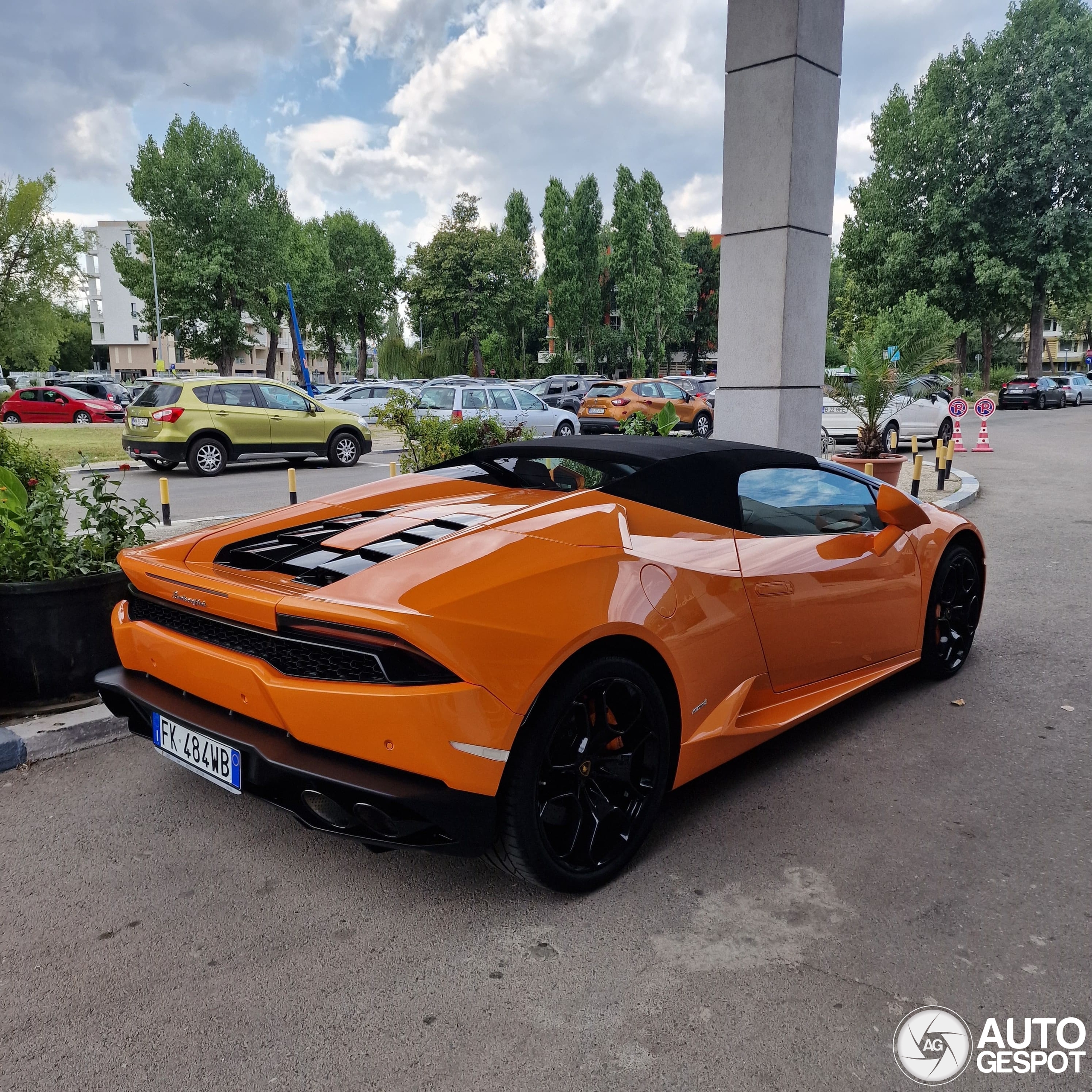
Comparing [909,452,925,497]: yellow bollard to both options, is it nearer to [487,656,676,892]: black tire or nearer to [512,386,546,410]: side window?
[487,656,676,892]: black tire

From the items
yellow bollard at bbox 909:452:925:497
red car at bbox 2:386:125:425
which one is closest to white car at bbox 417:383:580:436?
yellow bollard at bbox 909:452:925:497

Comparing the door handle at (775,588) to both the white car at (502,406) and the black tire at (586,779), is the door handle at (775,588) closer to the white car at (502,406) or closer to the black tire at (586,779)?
the black tire at (586,779)

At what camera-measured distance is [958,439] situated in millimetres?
20391

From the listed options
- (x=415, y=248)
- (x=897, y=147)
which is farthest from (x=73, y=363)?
(x=897, y=147)

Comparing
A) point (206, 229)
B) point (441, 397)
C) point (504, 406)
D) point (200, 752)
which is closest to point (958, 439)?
point (504, 406)

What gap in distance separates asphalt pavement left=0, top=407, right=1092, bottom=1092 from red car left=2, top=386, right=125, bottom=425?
3175cm

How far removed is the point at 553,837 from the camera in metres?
2.66

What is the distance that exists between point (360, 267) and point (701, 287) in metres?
31.1

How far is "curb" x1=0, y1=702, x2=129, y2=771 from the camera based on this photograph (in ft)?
12.2

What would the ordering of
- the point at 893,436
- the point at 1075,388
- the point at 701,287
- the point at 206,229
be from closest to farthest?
the point at 893,436, the point at 206,229, the point at 1075,388, the point at 701,287

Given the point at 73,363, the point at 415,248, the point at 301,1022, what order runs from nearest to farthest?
the point at 301,1022 < the point at 415,248 < the point at 73,363

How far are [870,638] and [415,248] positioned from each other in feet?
162

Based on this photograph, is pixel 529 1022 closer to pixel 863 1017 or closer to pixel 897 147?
pixel 863 1017

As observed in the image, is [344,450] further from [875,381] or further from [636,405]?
[875,381]
